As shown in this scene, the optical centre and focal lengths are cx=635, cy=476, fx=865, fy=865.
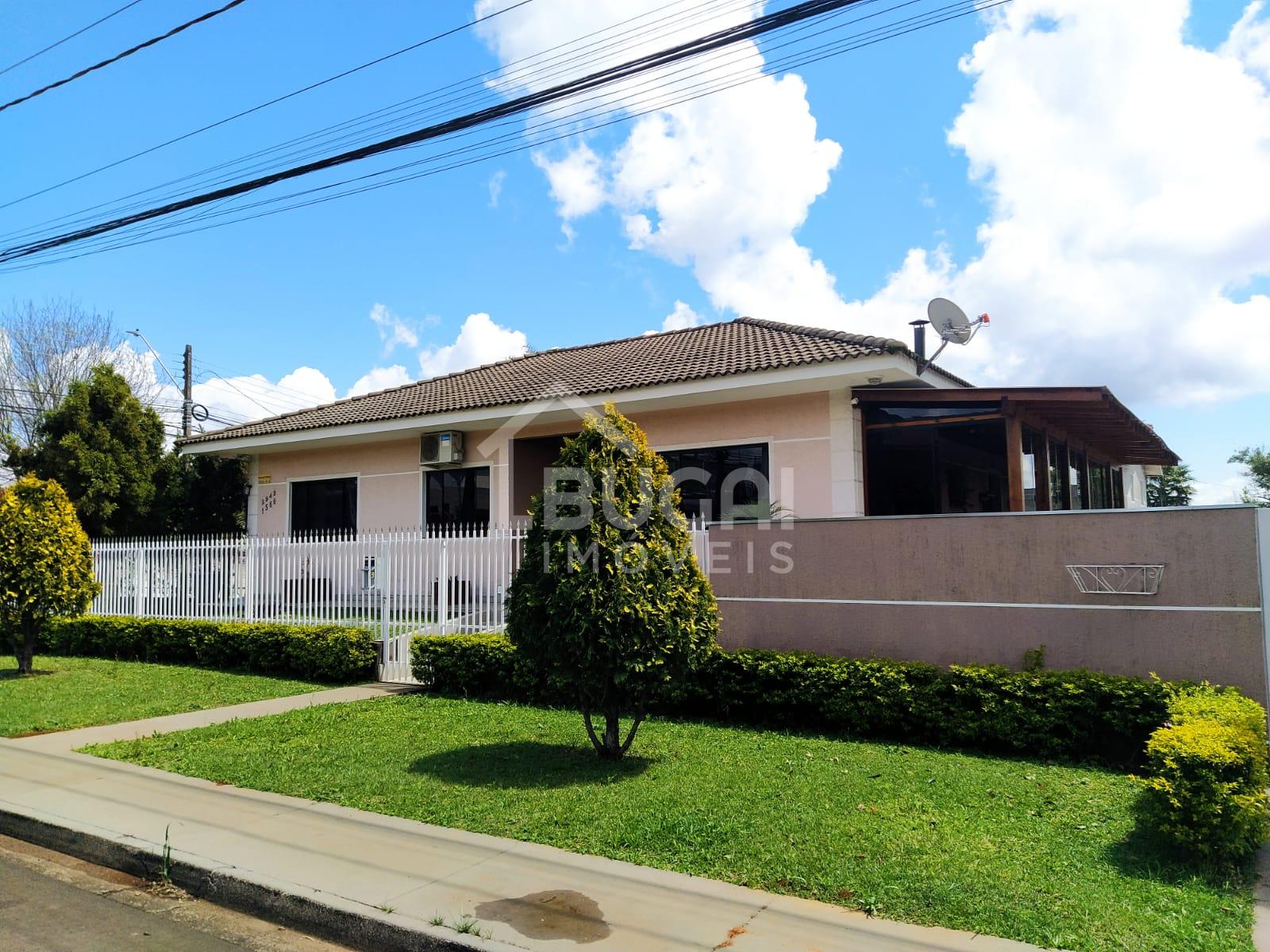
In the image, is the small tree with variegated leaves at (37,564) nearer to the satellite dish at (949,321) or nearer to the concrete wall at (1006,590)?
the concrete wall at (1006,590)

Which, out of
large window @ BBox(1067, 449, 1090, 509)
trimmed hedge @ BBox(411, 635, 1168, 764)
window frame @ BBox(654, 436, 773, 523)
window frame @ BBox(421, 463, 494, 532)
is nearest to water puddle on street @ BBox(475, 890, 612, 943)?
trimmed hedge @ BBox(411, 635, 1168, 764)

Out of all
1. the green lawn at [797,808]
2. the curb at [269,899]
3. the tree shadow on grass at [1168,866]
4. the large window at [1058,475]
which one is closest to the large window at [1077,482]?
the large window at [1058,475]

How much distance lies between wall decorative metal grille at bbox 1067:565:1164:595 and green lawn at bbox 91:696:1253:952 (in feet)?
5.35

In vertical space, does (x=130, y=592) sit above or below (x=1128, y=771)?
above

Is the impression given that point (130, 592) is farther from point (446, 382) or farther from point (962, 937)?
point (962, 937)

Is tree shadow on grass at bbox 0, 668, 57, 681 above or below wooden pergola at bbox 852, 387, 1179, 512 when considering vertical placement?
below

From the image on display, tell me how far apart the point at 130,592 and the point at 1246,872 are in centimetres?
1653

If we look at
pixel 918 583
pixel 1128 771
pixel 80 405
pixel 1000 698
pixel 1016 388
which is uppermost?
pixel 80 405

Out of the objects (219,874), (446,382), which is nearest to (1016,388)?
(219,874)

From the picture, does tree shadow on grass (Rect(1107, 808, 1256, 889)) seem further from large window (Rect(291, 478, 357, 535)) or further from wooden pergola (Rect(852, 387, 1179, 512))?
large window (Rect(291, 478, 357, 535))

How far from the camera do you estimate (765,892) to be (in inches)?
181

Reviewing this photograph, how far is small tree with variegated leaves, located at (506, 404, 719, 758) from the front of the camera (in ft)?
22.6

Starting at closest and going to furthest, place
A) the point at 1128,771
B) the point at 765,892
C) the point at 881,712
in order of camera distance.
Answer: the point at 765,892
the point at 1128,771
the point at 881,712

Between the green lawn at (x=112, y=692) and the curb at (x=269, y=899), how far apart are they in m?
4.02
